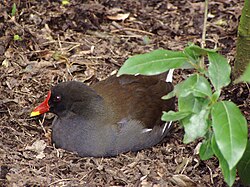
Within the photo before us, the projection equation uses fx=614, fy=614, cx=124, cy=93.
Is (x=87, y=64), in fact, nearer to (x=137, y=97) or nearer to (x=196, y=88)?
(x=137, y=97)

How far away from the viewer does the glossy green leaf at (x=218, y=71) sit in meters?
3.63

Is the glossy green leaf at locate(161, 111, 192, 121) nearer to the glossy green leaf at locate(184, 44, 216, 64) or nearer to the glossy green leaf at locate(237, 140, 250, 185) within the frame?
the glossy green leaf at locate(184, 44, 216, 64)

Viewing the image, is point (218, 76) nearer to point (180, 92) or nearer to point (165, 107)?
point (180, 92)

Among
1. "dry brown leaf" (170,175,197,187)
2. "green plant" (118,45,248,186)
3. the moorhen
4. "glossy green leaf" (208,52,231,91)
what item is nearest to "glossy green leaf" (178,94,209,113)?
"green plant" (118,45,248,186)

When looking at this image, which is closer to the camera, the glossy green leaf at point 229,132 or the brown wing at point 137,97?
the glossy green leaf at point 229,132

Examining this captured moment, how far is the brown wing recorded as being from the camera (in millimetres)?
5418

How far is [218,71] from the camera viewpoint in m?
3.66

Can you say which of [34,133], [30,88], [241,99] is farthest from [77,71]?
[241,99]

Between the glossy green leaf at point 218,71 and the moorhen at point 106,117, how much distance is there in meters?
1.81

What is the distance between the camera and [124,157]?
5.33 meters

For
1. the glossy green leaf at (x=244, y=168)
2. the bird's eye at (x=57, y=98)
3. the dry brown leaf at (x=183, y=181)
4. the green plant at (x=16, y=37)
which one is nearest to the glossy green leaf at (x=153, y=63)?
the glossy green leaf at (x=244, y=168)

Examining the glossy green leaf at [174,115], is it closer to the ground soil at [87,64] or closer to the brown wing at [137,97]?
the ground soil at [87,64]

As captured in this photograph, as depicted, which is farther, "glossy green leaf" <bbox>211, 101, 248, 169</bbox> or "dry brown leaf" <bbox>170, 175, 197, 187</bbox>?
"dry brown leaf" <bbox>170, 175, 197, 187</bbox>

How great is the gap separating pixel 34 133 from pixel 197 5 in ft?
9.21
